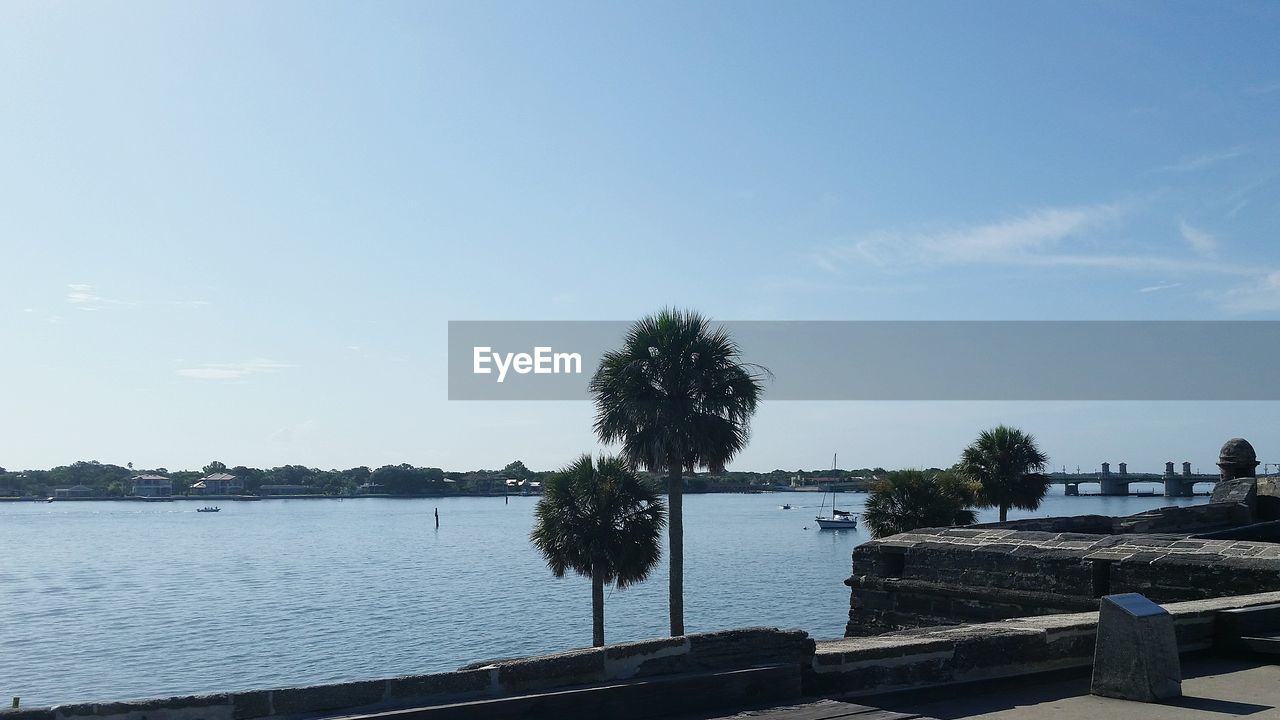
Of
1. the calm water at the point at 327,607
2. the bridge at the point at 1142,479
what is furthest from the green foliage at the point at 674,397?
the bridge at the point at 1142,479

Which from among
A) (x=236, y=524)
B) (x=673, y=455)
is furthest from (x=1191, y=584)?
(x=236, y=524)

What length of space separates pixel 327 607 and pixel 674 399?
4192 cm

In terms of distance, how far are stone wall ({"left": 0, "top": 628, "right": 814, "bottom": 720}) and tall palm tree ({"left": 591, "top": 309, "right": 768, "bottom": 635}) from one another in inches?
842

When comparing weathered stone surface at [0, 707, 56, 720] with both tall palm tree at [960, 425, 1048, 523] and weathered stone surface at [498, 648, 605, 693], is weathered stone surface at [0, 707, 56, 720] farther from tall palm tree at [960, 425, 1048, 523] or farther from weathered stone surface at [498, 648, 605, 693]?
tall palm tree at [960, 425, 1048, 523]

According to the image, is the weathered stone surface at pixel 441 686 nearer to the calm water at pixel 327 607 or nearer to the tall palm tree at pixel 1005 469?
the calm water at pixel 327 607

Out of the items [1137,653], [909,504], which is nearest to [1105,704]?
[1137,653]

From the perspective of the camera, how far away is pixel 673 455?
27.2 metres

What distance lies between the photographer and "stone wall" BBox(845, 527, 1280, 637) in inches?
413

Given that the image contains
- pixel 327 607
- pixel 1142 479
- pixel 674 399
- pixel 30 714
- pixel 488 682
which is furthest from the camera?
pixel 1142 479

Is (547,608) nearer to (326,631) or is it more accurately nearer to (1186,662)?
(326,631)

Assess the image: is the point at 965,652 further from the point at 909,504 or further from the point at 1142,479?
the point at 1142,479

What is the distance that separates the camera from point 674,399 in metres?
27.5

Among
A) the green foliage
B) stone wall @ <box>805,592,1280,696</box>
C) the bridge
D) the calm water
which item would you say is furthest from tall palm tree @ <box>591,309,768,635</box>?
the bridge

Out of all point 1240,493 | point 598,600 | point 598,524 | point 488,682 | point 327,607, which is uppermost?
point 1240,493
